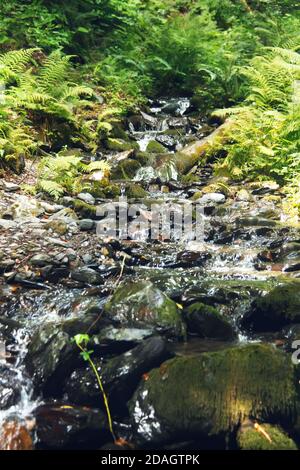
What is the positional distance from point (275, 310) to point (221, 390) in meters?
1.17

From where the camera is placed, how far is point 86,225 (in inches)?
224

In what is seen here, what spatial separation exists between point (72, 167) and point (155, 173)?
150cm

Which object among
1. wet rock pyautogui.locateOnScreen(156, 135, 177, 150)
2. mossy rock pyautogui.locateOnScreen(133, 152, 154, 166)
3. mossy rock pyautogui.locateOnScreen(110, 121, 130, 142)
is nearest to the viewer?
mossy rock pyautogui.locateOnScreen(133, 152, 154, 166)

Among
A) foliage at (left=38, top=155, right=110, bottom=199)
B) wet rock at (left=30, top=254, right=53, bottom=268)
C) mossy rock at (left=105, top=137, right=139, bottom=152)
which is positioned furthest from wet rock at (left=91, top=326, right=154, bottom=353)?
mossy rock at (left=105, top=137, right=139, bottom=152)

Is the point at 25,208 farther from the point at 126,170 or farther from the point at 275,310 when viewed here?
the point at 275,310

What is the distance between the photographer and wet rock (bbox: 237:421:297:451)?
2.51m

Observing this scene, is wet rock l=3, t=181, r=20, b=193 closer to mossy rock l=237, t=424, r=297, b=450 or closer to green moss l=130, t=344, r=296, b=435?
green moss l=130, t=344, r=296, b=435

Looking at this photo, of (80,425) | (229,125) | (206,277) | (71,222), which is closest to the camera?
(80,425)

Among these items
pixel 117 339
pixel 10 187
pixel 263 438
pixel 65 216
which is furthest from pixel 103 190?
pixel 263 438

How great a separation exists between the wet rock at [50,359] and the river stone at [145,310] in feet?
1.53

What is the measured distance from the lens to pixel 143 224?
598 cm

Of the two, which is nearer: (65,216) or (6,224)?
(6,224)
